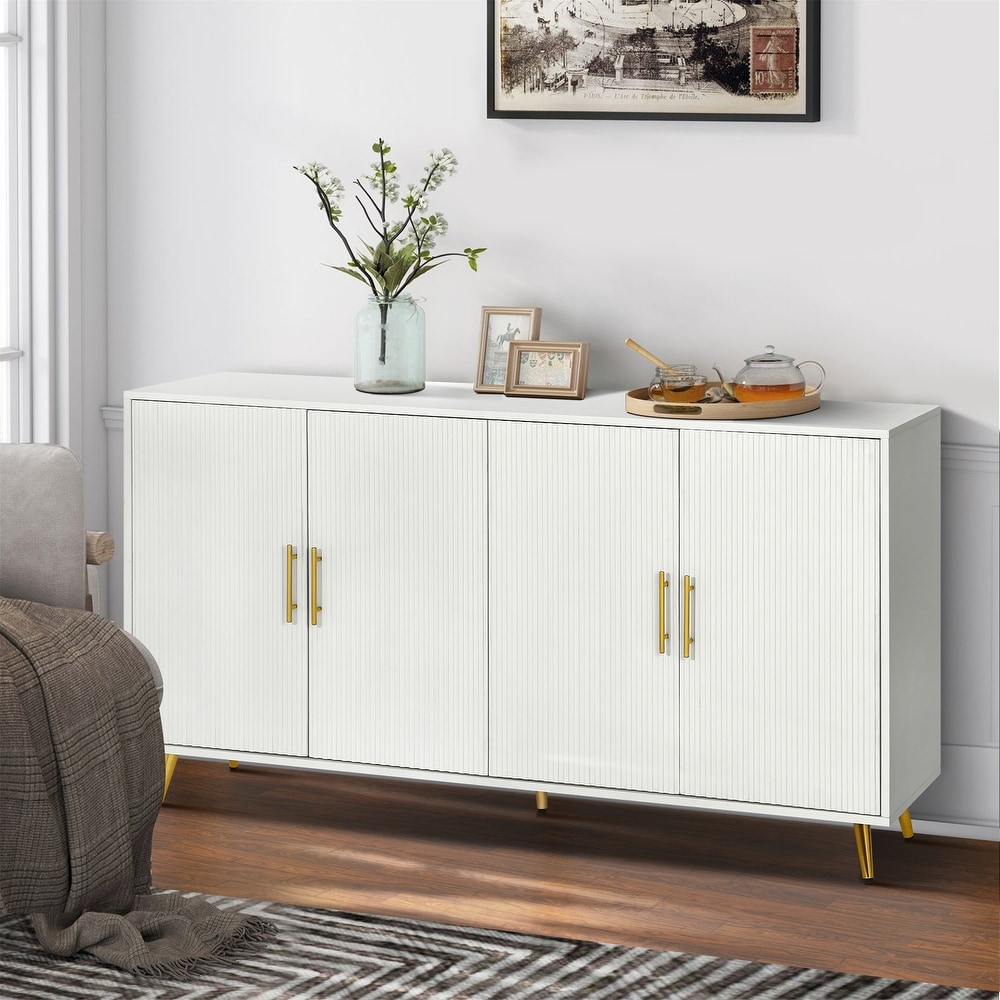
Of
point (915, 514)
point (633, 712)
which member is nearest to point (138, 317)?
point (633, 712)

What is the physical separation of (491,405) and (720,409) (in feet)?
1.57

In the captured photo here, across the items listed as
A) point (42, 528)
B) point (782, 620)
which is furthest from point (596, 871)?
point (42, 528)

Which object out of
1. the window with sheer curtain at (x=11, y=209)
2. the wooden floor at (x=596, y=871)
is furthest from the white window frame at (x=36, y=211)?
the wooden floor at (x=596, y=871)

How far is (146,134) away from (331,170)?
50 centimetres

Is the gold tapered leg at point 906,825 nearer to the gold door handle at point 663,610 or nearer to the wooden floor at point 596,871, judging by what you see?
the wooden floor at point 596,871

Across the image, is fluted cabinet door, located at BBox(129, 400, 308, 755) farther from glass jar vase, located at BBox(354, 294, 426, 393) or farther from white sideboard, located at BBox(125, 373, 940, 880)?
glass jar vase, located at BBox(354, 294, 426, 393)

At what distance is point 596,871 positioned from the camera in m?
3.36

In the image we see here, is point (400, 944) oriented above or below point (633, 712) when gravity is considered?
below

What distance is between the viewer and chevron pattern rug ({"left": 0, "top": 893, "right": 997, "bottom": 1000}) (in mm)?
2760

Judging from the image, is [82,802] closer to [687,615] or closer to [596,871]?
[596,871]

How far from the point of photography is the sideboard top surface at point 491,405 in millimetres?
3203

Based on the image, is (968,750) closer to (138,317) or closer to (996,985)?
(996,985)

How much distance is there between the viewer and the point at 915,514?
3.29m

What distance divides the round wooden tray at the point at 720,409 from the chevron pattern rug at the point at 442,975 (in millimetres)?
1001
